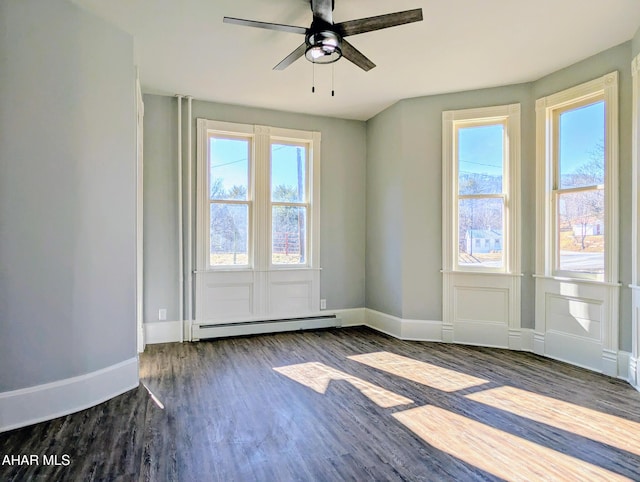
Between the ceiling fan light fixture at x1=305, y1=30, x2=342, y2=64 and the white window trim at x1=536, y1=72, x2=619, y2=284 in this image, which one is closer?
the ceiling fan light fixture at x1=305, y1=30, x2=342, y2=64

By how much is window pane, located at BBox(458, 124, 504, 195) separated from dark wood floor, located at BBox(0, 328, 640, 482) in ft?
6.45

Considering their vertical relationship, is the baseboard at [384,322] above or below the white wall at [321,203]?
below

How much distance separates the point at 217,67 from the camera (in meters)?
3.81

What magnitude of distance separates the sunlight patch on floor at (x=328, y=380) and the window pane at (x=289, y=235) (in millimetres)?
1785

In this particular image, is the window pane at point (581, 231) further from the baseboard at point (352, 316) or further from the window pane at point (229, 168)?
the window pane at point (229, 168)

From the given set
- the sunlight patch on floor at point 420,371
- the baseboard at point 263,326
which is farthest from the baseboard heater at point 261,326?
the sunlight patch on floor at point 420,371

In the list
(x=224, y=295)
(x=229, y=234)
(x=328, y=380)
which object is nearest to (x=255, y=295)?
(x=224, y=295)

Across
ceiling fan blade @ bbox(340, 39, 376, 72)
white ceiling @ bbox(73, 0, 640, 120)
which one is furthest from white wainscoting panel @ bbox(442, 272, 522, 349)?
ceiling fan blade @ bbox(340, 39, 376, 72)

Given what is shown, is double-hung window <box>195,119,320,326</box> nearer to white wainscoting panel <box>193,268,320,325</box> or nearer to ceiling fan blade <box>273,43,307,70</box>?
white wainscoting panel <box>193,268,320,325</box>

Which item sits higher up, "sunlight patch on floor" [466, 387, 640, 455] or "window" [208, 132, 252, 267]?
"window" [208, 132, 252, 267]

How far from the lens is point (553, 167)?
402 centimetres

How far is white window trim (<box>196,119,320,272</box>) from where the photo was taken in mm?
4707

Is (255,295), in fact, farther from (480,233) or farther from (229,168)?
(480,233)

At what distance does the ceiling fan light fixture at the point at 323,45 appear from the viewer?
2598 millimetres
